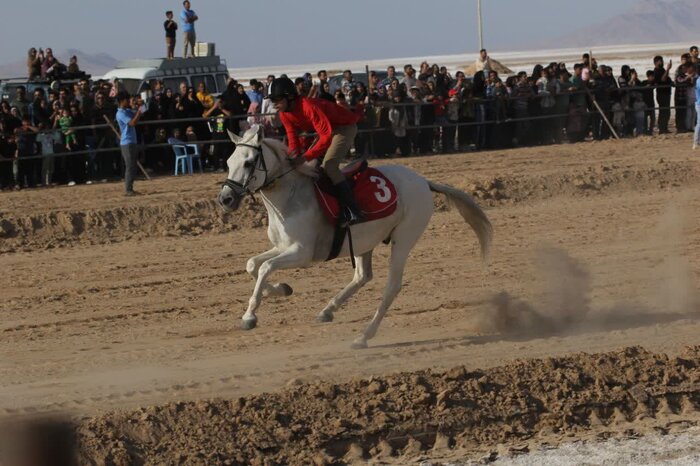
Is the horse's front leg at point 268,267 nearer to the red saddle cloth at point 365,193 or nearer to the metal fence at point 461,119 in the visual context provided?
the red saddle cloth at point 365,193

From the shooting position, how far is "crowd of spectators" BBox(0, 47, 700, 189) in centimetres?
2117

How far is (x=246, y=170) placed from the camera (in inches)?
400

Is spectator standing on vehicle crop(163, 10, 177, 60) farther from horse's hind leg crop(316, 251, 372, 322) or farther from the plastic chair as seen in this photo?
horse's hind leg crop(316, 251, 372, 322)

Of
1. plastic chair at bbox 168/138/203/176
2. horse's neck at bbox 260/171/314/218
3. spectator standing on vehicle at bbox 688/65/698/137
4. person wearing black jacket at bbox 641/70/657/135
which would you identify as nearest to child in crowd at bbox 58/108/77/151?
plastic chair at bbox 168/138/203/176

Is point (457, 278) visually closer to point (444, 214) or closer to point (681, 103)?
point (444, 214)

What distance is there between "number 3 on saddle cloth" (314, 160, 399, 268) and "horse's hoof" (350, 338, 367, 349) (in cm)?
69

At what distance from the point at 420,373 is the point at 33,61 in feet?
61.6

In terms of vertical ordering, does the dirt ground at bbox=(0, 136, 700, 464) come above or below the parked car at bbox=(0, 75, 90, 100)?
below

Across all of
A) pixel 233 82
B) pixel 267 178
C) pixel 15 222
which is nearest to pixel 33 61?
pixel 233 82

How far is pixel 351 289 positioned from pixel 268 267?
1.28 metres

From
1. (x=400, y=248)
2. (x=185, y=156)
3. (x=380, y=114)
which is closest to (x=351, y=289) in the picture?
(x=400, y=248)

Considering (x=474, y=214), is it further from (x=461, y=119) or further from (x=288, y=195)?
(x=461, y=119)

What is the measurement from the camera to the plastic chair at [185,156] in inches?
882

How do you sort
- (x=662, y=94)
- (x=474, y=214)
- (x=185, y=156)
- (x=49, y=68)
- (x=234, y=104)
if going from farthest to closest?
(x=662, y=94)
(x=49, y=68)
(x=234, y=104)
(x=185, y=156)
(x=474, y=214)
